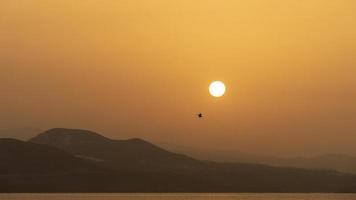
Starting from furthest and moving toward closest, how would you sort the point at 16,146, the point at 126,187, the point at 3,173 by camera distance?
the point at 126,187 → the point at 3,173 → the point at 16,146

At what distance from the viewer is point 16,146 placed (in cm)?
3206

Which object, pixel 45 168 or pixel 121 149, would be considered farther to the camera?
pixel 45 168

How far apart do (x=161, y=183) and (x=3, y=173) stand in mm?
7500

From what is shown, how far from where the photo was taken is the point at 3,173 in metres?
34.2

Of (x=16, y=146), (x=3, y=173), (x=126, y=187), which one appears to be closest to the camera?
(x=16, y=146)

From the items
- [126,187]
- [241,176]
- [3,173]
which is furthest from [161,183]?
[3,173]

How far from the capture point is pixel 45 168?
117 ft

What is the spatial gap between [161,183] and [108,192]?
10.7 ft

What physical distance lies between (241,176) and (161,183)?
13.4 ft

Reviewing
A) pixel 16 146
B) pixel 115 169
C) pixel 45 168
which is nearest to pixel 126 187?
pixel 115 169
